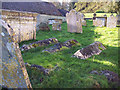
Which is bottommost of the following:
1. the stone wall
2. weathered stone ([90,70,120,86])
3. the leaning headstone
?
weathered stone ([90,70,120,86])

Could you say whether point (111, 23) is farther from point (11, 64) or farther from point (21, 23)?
point (11, 64)

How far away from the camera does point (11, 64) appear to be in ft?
9.29

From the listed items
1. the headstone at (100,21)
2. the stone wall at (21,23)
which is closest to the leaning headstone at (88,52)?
the stone wall at (21,23)

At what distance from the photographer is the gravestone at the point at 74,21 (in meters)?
12.3

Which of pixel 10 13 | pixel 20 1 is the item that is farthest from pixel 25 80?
pixel 20 1

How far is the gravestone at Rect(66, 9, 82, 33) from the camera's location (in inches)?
484

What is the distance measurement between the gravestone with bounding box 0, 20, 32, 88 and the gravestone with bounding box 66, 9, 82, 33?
10238 mm

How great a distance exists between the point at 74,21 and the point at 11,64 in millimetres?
10440

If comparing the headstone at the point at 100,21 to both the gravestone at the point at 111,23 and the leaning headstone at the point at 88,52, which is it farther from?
the leaning headstone at the point at 88,52

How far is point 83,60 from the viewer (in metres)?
5.42

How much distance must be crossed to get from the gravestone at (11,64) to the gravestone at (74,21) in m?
10.2

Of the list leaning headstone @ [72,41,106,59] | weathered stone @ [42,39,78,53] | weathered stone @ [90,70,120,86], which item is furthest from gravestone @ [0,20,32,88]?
weathered stone @ [42,39,78,53]

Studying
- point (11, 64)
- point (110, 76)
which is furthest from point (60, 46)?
point (11, 64)

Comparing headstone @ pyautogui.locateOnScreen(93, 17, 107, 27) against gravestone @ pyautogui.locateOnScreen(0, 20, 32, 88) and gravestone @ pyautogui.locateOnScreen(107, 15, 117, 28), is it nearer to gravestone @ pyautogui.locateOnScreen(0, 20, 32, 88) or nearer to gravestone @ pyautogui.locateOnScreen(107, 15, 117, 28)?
gravestone @ pyautogui.locateOnScreen(107, 15, 117, 28)
